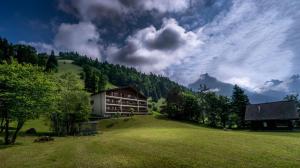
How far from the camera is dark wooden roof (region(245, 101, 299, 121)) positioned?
58.3 metres

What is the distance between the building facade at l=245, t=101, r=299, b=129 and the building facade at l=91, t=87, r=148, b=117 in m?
52.1

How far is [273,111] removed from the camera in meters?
62.3

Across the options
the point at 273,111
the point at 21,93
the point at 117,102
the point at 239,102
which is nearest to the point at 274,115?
the point at 273,111

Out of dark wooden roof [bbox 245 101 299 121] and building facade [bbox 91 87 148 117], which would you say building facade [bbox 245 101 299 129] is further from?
building facade [bbox 91 87 148 117]

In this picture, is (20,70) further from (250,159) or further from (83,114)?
(250,159)

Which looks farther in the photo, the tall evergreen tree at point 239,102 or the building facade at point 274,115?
the tall evergreen tree at point 239,102

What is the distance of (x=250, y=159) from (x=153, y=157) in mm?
7685

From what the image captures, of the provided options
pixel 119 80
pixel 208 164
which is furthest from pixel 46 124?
pixel 119 80

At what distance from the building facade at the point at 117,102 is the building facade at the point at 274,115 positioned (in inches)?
2051

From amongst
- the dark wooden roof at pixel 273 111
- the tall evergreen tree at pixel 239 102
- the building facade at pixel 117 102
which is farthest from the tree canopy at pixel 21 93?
the tall evergreen tree at pixel 239 102

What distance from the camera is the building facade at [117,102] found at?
8919cm

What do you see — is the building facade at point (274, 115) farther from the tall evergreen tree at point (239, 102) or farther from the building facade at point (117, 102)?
the building facade at point (117, 102)

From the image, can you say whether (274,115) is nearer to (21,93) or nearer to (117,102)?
(117,102)

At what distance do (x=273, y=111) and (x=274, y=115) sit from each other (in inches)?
74.7
